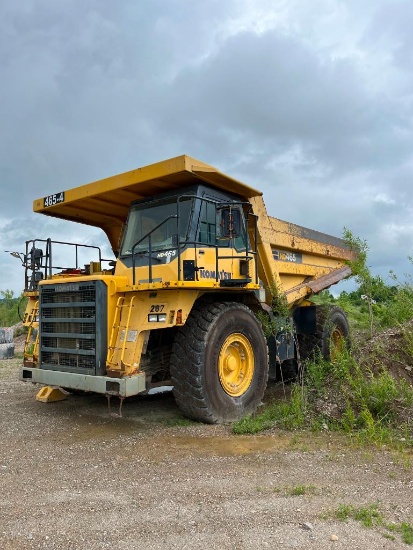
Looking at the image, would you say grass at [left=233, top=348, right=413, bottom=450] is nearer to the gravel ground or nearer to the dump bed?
the gravel ground

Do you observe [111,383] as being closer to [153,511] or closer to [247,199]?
[153,511]

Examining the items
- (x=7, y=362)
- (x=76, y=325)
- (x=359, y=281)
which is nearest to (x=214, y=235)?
(x=76, y=325)

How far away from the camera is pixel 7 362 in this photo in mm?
13742

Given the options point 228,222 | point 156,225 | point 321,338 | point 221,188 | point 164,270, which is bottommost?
point 321,338

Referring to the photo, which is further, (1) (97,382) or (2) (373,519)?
(1) (97,382)

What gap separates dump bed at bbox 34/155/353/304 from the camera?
6.46 metres

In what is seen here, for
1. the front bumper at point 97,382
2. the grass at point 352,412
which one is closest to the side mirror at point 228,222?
the front bumper at point 97,382

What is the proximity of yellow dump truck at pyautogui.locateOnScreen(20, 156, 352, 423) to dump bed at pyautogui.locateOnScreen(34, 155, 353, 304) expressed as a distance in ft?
0.09

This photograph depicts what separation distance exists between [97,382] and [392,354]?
4.88 meters

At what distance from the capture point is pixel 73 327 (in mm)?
6344

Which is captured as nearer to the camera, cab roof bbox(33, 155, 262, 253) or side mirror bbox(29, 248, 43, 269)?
→ cab roof bbox(33, 155, 262, 253)

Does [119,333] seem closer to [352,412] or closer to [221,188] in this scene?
[221,188]

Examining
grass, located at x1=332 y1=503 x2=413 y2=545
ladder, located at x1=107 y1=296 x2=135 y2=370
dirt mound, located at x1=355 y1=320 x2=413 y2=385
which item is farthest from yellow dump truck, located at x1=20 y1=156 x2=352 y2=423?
grass, located at x1=332 y1=503 x2=413 y2=545

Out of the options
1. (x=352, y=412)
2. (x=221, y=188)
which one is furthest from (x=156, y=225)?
(x=352, y=412)
